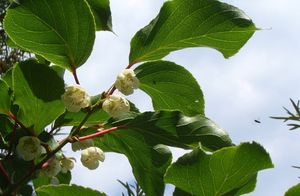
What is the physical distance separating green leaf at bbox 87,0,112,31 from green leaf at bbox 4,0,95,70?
21cm

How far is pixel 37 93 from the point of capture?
1.76 m

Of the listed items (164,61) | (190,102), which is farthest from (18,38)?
(190,102)

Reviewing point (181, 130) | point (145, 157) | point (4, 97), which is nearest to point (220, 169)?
point (181, 130)

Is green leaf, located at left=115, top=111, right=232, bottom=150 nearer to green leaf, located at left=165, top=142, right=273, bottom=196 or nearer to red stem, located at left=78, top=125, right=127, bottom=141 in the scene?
red stem, located at left=78, top=125, right=127, bottom=141

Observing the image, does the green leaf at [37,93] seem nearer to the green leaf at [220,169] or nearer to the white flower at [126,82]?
the white flower at [126,82]

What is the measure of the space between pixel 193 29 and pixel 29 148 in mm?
617

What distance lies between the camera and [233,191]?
1.56 metres

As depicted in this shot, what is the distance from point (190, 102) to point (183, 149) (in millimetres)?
263

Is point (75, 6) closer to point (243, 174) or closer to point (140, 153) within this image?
point (140, 153)

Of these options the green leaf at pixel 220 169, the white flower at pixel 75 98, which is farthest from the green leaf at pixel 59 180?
the green leaf at pixel 220 169

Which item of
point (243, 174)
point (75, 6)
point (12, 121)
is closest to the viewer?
point (243, 174)

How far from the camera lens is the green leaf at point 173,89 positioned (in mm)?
1955

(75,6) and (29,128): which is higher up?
(75,6)

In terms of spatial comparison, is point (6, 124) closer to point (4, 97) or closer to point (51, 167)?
point (4, 97)
